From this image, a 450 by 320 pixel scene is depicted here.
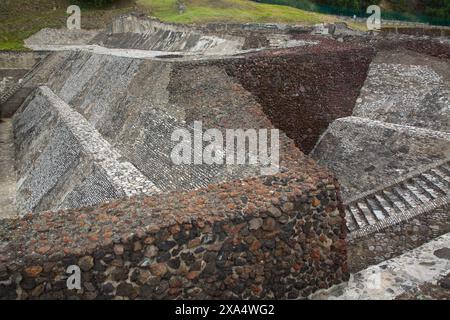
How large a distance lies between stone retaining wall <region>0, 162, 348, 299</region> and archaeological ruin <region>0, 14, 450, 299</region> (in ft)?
0.08

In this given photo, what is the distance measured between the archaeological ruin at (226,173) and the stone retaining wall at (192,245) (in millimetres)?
24

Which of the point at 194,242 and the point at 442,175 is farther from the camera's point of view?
the point at 442,175

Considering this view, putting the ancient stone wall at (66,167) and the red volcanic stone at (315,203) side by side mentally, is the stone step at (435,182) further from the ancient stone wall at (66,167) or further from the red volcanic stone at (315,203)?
the ancient stone wall at (66,167)

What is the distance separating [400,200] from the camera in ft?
40.7

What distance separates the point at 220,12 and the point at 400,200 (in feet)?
102

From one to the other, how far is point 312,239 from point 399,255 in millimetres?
3342

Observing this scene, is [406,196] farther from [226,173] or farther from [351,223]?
[226,173]

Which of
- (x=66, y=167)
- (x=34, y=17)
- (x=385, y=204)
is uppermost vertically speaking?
(x=34, y=17)

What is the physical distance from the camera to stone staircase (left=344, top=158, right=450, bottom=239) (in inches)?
451

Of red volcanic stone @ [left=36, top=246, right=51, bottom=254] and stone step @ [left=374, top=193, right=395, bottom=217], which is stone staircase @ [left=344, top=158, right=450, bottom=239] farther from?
red volcanic stone @ [left=36, top=246, right=51, bottom=254]

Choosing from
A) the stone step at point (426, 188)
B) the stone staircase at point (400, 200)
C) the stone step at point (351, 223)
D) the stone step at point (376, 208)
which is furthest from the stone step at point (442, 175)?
the stone step at point (351, 223)

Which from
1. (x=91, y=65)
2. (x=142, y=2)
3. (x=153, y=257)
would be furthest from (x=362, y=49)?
(x=142, y=2)

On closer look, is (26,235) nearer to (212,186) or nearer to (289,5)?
(212,186)

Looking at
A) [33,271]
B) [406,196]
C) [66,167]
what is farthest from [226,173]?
[66,167]
